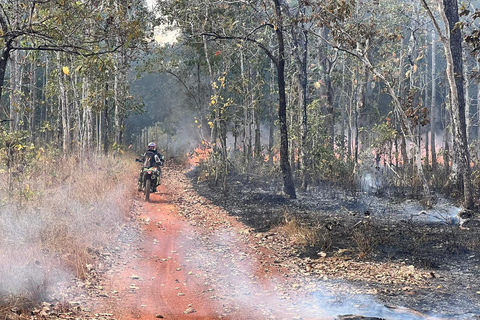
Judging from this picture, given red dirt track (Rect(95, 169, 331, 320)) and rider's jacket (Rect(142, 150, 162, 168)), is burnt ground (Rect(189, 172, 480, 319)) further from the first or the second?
rider's jacket (Rect(142, 150, 162, 168))

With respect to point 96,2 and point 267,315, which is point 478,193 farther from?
point 96,2

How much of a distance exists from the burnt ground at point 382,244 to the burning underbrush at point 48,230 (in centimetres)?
374

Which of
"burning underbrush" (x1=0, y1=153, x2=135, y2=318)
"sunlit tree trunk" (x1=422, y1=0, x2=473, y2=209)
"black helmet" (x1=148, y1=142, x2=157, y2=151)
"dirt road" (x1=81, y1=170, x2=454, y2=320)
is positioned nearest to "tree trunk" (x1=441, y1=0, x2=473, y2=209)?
"sunlit tree trunk" (x1=422, y1=0, x2=473, y2=209)

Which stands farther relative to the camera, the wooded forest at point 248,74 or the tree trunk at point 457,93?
the tree trunk at point 457,93

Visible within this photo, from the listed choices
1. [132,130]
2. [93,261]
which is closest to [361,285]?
[93,261]

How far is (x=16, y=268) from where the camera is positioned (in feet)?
23.6

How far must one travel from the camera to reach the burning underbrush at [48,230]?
703 centimetres

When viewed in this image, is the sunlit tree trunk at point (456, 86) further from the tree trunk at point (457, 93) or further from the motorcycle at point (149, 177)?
the motorcycle at point (149, 177)

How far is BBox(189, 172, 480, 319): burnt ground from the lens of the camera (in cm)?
788

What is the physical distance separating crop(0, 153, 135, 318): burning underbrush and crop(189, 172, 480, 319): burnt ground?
374 centimetres

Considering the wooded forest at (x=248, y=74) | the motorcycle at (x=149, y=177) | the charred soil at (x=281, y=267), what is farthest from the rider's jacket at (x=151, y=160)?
the wooded forest at (x=248, y=74)

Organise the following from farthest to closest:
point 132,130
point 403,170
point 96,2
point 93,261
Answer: point 132,130 → point 403,170 → point 96,2 → point 93,261

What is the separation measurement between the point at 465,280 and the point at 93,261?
6.42 m

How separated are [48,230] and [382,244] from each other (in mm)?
6624
